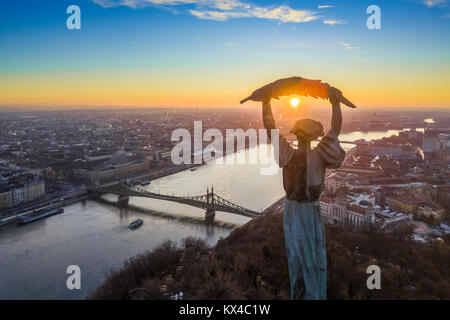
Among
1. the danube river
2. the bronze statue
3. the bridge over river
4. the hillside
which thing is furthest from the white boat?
the bronze statue

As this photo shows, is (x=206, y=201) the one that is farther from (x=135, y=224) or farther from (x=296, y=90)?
(x=296, y=90)

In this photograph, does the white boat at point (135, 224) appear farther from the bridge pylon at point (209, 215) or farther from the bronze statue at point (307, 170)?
the bronze statue at point (307, 170)

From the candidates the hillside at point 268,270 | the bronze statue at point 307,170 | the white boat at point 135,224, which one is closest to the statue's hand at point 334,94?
the bronze statue at point 307,170

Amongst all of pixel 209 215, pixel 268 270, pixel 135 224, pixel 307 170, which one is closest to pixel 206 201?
pixel 209 215

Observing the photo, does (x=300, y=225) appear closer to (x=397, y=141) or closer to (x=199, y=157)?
(x=199, y=157)

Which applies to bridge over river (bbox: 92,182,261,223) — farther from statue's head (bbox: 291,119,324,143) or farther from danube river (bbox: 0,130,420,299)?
statue's head (bbox: 291,119,324,143)

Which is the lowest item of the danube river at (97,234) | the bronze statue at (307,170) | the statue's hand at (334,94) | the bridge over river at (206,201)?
the danube river at (97,234)
